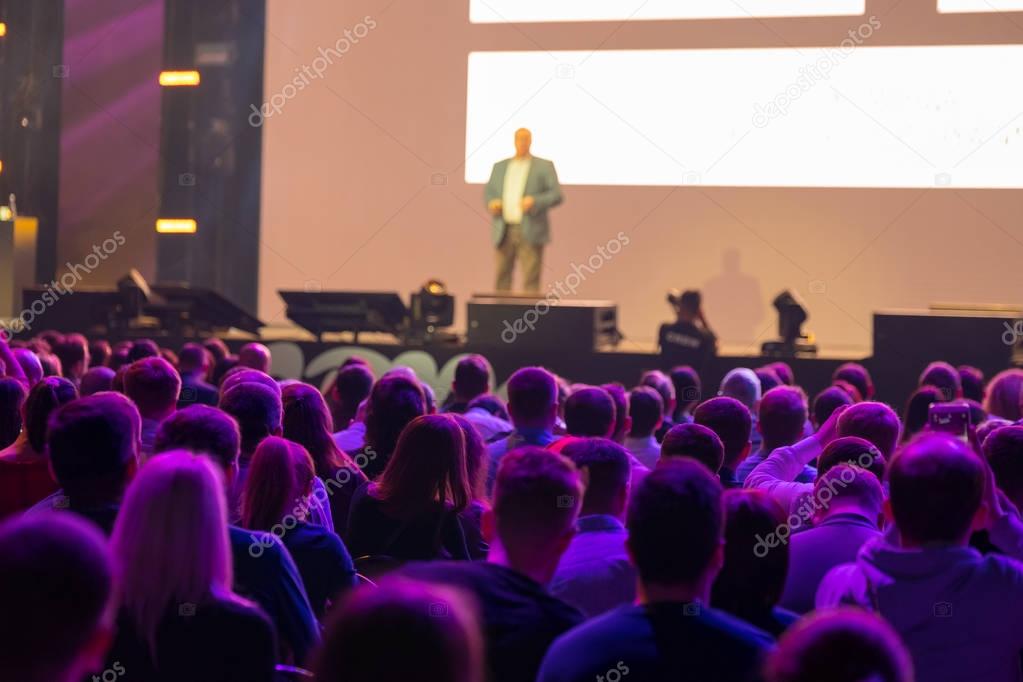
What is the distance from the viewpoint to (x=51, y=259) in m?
10.5

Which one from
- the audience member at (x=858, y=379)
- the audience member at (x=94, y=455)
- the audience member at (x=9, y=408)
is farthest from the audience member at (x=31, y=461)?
the audience member at (x=858, y=379)

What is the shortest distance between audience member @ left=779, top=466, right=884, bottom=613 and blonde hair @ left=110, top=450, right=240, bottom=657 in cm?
120

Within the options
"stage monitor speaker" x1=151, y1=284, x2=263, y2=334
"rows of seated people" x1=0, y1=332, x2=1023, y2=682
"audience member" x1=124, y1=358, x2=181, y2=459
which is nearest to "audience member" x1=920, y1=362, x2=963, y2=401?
"rows of seated people" x1=0, y1=332, x2=1023, y2=682

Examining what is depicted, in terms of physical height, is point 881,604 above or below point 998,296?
below

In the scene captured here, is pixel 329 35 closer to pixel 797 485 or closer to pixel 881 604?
pixel 797 485

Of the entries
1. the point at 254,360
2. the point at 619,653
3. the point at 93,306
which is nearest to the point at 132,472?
the point at 619,653

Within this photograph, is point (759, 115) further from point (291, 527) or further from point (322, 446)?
point (291, 527)

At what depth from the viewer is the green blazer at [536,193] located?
922cm

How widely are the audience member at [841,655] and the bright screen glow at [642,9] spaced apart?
31.0ft

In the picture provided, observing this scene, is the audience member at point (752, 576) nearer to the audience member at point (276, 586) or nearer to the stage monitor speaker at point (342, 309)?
the audience member at point (276, 586)

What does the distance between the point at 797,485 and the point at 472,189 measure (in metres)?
8.09

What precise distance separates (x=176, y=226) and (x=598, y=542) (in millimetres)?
9188

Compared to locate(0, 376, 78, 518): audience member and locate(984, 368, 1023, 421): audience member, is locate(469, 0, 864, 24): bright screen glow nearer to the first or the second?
locate(984, 368, 1023, 421): audience member

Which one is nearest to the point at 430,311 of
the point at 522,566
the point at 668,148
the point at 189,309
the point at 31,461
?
the point at 189,309
